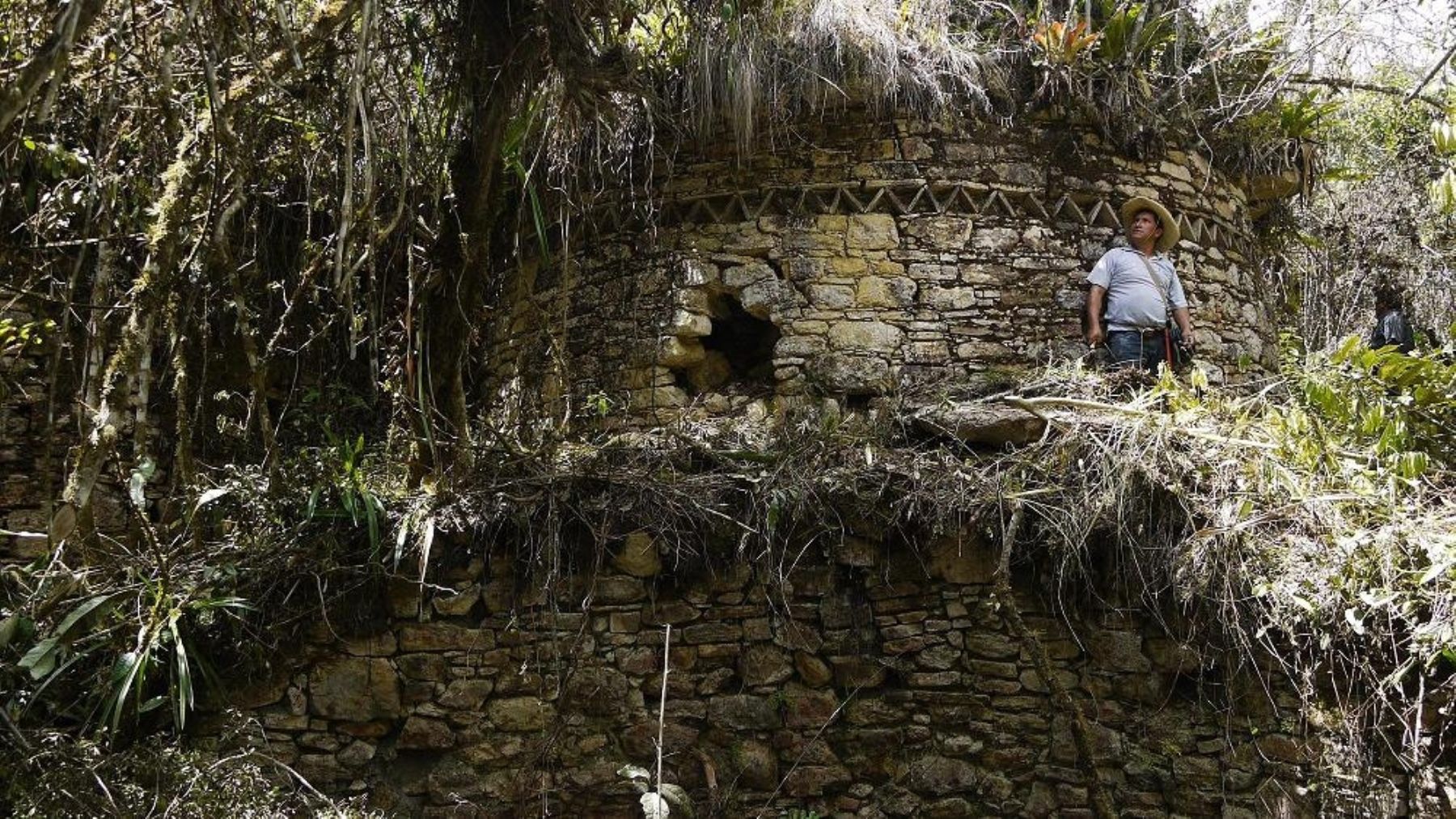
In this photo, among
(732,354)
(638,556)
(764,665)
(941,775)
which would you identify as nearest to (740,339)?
(732,354)

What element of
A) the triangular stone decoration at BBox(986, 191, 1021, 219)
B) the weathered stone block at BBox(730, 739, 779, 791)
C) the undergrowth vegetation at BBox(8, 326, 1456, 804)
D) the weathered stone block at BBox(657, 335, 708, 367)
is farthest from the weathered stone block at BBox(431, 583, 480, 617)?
the triangular stone decoration at BBox(986, 191, 1021, 219)

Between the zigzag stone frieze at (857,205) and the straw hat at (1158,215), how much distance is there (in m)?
0.07

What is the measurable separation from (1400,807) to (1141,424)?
59.4 inches

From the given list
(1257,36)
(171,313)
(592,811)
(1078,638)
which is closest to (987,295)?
(1078,638)

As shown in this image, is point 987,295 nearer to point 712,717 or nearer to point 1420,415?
point 1420,415

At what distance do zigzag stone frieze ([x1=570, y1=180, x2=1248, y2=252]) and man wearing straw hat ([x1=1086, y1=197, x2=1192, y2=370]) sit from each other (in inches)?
8.6

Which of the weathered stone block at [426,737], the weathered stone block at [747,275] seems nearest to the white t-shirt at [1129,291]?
the weathered stone block at [747,275]

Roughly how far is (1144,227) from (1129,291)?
1.29 feet

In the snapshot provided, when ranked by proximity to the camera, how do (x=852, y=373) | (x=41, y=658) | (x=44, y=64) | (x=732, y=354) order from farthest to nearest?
(x=732, y=354), (x=852, y=373), (x=41, y=658), (x=44, y=64)

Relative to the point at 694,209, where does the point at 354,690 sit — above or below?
below

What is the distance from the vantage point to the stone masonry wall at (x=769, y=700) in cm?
472

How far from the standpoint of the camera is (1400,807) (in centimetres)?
438

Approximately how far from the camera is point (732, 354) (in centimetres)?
618

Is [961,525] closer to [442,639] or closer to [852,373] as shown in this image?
[852,373]
